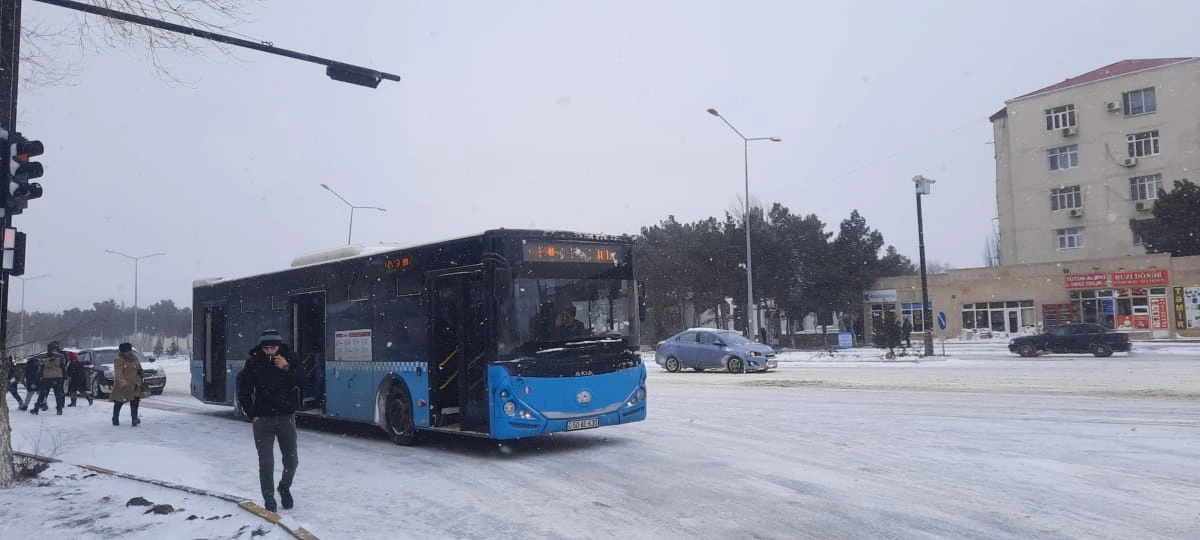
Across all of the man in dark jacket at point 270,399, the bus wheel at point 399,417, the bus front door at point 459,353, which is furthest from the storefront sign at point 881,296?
the man in dark jacket at point 270,399

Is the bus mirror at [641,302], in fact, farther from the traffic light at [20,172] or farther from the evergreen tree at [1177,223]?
the evergreen tree at [1177,223]

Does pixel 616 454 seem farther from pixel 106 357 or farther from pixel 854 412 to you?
pixel 106 357

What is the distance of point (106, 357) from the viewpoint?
26078mm

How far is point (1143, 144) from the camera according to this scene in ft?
169

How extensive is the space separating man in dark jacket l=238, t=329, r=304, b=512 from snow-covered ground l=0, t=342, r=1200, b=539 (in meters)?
0.42

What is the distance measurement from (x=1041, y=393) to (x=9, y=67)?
60.7 feet

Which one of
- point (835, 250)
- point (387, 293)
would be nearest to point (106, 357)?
point (387, 293)

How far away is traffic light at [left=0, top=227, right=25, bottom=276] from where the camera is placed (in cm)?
848

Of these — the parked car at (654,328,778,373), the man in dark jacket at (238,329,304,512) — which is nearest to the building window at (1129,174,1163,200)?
the parked car at (654,328,778,373)

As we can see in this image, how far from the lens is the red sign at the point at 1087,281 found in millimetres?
46812

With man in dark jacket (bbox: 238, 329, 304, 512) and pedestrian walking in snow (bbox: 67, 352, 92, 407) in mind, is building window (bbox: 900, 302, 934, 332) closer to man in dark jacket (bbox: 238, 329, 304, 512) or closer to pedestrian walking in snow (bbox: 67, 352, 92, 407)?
pedestrian walking in snow (bbox: 67, 352, 92, 407)

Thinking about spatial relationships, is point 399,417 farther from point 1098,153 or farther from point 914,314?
point 1098,153

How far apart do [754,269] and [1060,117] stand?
2305 cm

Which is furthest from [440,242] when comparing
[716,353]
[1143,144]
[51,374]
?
[1143,144]
